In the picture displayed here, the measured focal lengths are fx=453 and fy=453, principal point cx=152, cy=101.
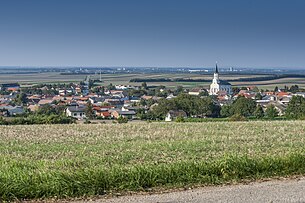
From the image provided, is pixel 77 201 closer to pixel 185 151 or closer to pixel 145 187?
pixel 145 187

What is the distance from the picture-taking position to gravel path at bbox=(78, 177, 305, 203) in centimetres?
598

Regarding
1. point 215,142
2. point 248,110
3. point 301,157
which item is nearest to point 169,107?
point 248,110

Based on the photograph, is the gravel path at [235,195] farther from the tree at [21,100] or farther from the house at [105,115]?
the tree at [21,100]

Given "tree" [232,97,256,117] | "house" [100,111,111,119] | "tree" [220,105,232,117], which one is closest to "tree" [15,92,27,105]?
"house" [100,111,111,119]

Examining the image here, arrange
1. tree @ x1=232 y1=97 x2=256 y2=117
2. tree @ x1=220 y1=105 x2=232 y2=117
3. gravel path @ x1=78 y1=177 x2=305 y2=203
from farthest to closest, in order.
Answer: tree @ x1=232 y1=97 x2=256 y2=117 < tree @ x1=220 y1=105 x2=232 y2=117 < gravel path @ x1=78 y1=177 x2=305 y2=203

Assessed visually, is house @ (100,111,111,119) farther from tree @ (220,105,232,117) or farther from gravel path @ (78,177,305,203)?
gravel path @ (78,177,305,203)

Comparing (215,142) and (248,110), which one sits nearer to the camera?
(215,142)

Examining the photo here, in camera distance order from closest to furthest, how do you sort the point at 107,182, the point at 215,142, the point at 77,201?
1. the point at 77,201
2. the point at 107,182
3. the point at 215,142

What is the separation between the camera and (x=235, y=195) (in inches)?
246

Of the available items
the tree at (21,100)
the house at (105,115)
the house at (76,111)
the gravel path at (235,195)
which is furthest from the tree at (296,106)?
the tree at (21,100)

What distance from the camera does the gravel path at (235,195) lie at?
A: 5980mm

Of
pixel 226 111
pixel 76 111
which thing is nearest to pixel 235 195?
pixel 226 111

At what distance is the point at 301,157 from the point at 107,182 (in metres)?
3.74

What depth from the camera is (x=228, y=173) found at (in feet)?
23.9
